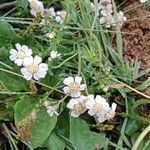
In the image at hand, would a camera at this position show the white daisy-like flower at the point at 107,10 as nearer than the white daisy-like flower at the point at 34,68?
No

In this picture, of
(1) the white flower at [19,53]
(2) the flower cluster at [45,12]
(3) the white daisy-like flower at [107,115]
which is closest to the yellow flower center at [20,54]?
(1) the white flower at [19,53]

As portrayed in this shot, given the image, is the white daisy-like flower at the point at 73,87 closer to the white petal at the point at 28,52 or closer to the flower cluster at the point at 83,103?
the flower cluster at the point at 83,103

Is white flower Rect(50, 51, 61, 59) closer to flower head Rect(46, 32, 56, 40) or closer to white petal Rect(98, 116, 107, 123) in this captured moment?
flower head Rect(46, 32, 56, 40)

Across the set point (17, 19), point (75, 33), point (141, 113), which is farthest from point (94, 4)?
point (141, 113)

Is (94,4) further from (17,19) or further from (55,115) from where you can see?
(55,115)

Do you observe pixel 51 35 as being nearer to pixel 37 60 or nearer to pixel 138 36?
pixel 37 60

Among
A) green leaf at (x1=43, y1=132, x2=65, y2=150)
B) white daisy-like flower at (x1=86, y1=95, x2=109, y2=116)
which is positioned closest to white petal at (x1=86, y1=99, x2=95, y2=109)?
white daisy-like flower at (x1=86, y1=95, x2=109, y2=116)

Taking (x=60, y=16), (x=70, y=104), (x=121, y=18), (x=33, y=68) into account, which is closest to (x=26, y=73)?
(x=33, y=68)
